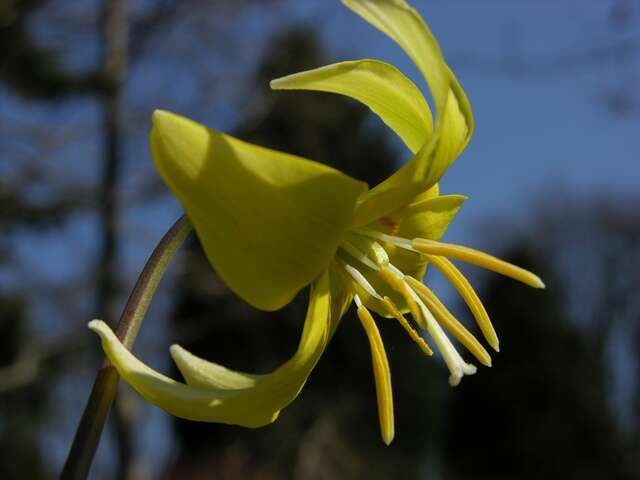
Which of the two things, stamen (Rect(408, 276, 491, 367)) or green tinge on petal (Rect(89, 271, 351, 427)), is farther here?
stamen (Rect(408, 276, 491, 367))

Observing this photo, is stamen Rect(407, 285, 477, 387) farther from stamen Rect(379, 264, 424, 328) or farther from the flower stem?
the flower stem

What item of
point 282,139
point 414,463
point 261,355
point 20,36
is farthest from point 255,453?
point 20,36

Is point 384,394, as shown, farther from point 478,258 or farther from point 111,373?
point 111,373

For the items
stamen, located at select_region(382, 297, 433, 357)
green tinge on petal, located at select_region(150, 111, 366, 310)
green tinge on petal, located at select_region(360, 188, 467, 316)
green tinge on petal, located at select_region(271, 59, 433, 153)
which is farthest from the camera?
green tinge on petal, located at select_region(360, 188, 467, 316)

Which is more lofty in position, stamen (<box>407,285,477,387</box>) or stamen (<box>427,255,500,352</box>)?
stamen (<box>427,255,500,352</box>)

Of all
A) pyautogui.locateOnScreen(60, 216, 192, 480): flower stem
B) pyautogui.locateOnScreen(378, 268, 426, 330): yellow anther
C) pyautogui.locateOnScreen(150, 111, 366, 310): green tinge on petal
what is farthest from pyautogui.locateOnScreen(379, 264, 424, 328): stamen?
pyautogui.locateOnScreen(60, 216, 192, 480): flower stem

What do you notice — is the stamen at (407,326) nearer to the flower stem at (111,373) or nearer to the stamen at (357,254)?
the stamen at (357,254)

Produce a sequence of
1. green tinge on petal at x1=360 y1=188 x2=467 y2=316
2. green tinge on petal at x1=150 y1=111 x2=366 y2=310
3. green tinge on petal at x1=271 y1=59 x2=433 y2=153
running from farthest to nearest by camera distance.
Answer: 1. green tinge on petal at x1=360 y1=188 x2=467 y2=316
2. green tinge on petal at x1=271 y1=59 x2=433 y2=153
3. green tinge on petal at x1=150 y1=111 x2=366 y2=310

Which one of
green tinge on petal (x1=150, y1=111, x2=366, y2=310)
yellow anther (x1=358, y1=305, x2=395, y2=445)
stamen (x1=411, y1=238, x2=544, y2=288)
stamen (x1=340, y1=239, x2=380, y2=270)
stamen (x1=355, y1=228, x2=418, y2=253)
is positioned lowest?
yellow anther (x1=358, y1=305, x2=395, y2=445)
